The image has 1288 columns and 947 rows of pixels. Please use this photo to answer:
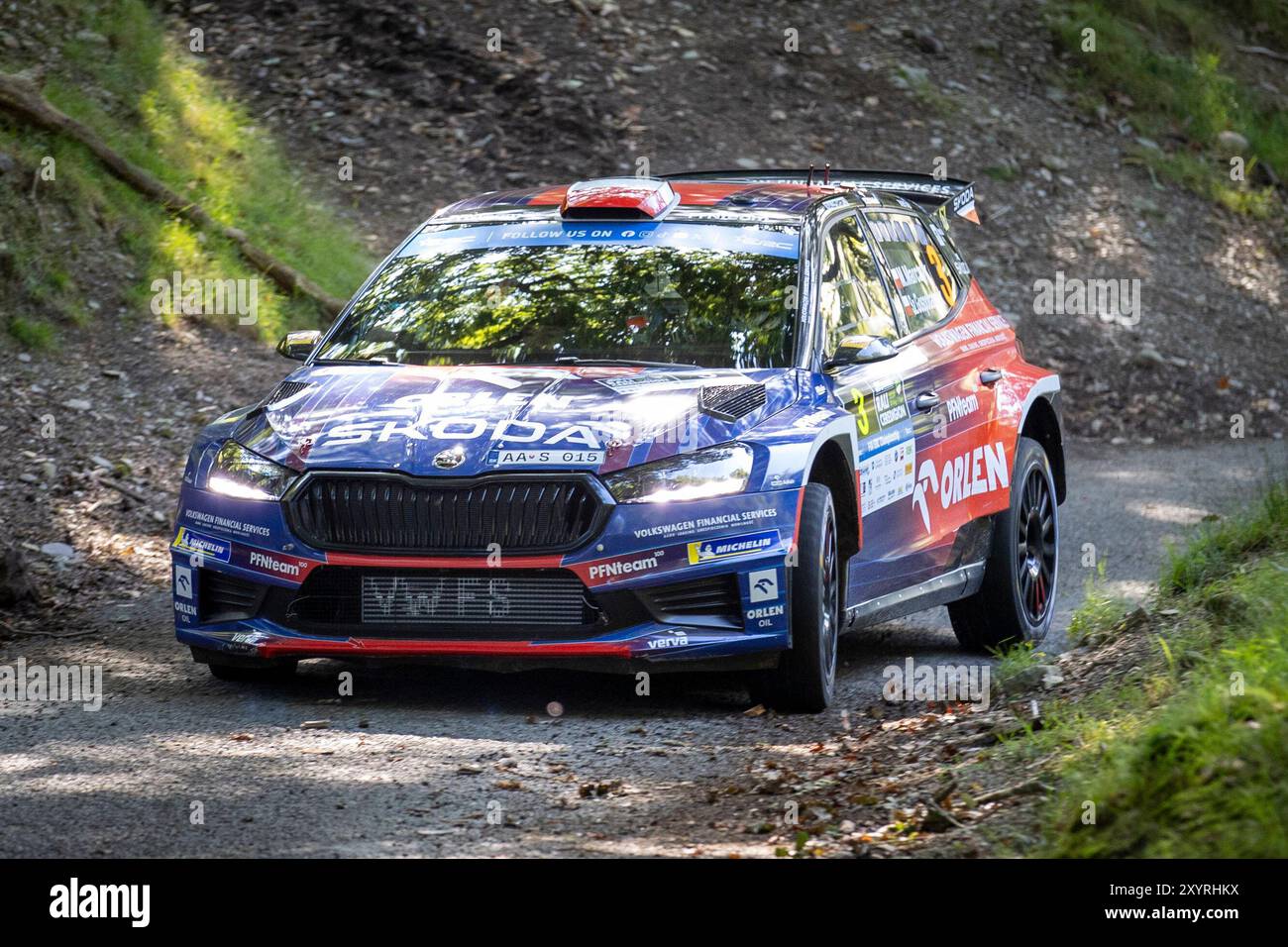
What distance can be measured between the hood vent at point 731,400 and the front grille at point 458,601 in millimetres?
802

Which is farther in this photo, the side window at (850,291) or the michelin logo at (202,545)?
the side window at (850,291)

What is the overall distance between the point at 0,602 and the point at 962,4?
51.5 ft

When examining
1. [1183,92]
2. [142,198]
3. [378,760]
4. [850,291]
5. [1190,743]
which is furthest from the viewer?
[1183,92]

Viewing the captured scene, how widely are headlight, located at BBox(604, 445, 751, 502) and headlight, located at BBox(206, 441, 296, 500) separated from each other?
1171mm

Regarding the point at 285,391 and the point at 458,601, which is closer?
the point at 458,601

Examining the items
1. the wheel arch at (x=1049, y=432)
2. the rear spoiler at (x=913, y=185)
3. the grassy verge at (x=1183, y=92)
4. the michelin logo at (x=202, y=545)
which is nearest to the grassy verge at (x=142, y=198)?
the rear spoiler at (x=913, y=185)

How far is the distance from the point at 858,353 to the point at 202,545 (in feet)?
8.23

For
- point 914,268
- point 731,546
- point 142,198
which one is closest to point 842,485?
point 731,546

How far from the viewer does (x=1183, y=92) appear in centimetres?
2123

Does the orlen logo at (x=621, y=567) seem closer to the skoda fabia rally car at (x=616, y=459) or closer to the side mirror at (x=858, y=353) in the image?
the skoda fabia rally car at (x=616, y=459)

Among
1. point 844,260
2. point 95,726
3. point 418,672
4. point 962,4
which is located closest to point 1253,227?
point 962,4

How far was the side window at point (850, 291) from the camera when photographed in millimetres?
7508

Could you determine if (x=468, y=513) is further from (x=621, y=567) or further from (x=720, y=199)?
(x=720, y=199)
